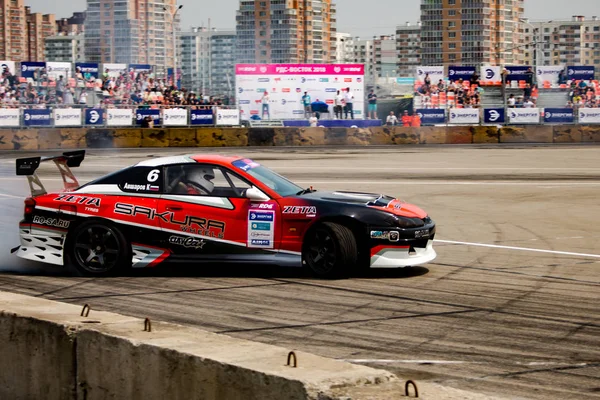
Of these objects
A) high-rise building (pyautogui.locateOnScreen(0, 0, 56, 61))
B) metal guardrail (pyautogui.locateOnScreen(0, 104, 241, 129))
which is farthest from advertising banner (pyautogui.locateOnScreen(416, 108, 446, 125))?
high-rise building (pyautogui.locateOnScreen(0, 0, 56, 61))

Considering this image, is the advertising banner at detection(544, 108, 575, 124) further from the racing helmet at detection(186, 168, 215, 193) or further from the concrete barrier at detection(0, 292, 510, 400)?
the concrete barrier at detection(0, 292, 510, 400)

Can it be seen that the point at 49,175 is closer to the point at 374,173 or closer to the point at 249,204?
the point at 374,173

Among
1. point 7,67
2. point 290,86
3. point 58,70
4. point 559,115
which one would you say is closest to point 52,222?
point 7,67

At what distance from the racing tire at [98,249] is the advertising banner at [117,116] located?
91.2 ft

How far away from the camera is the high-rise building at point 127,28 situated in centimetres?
2445

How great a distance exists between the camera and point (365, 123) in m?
40.1

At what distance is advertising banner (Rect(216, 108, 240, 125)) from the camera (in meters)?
39.4

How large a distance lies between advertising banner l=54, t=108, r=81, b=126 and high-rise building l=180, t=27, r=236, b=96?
961cm

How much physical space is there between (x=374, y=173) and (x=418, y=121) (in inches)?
671

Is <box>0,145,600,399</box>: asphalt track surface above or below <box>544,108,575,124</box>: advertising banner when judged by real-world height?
below

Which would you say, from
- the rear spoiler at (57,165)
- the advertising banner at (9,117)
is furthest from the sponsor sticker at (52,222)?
the advertising banner at (9,117)

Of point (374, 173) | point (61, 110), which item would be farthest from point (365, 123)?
point (374, 173)

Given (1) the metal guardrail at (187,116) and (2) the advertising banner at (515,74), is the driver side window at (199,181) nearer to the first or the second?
(1) the metal guardrail at (187,116)

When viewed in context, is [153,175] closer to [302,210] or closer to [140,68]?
[302,210]
